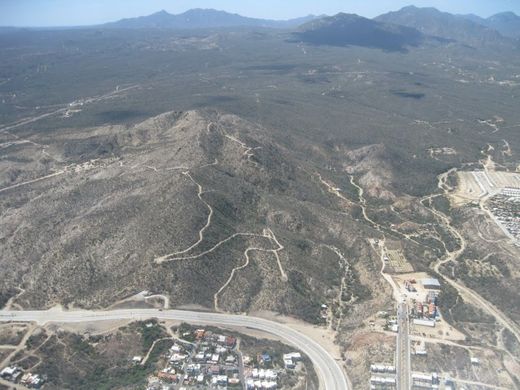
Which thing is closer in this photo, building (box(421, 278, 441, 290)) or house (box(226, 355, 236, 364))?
house (box(226, 355, 236, 364))

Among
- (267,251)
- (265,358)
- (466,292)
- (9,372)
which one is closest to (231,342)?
(265,358)

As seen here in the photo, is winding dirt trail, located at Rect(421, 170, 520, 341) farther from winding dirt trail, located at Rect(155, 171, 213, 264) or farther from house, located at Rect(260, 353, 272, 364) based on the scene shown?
winding dirt trail, located at Rect(155, 171, 213, 264)

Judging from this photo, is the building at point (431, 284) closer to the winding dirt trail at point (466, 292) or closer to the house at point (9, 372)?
the winding dirt trail at point (466, 292)

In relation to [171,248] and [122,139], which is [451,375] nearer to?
[171,248]

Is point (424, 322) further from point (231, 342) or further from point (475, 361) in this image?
point (231, 342)

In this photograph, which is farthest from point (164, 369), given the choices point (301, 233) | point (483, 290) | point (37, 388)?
point (483, 290)

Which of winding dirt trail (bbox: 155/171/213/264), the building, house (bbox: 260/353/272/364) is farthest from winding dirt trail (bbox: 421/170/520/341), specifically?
winding dirt trail (bbox: 155/171/213/264)

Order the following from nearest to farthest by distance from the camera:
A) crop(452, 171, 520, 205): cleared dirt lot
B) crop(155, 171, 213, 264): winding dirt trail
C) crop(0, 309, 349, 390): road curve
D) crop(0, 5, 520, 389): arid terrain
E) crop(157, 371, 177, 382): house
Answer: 1. crop(157, 371, 177, 382): house
2. crop(0, 5, 520, 389): arid terrain
3. crop(0, 309, 349, 390): road curve
4. crop(155, 171, 213, 264): winding dirt trail
5. crop(452, 171, 520, 205): cleared dirt lot

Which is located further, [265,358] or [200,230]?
[200,230]
